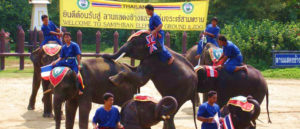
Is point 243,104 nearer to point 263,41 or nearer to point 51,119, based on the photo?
point 51,119

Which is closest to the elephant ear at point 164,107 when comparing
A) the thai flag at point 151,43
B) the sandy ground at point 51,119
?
the thai flag at point 151,43

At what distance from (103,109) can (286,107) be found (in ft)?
27.1

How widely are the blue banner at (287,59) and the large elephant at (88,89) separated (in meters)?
15.3

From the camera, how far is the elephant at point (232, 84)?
32.9 ft

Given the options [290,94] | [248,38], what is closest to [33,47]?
[248,38]

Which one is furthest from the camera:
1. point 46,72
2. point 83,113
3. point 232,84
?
point 232,84

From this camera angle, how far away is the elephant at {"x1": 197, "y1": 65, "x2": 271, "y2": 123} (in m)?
10.0

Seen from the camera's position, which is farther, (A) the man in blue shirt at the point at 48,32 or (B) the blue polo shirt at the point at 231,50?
(A) the man in blue shirt at the point at 48,32

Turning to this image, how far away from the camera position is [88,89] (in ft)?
30.6

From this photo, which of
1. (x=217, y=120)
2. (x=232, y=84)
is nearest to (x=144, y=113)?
(x=217, y=120)

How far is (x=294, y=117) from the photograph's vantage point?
12180mm

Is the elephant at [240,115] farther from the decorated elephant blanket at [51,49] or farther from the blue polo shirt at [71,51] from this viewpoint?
the decorated elephant blanket at [51,49]

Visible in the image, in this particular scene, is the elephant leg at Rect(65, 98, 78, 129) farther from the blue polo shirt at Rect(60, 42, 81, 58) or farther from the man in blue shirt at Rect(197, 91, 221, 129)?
the man in blue shirt at Rect(197, 91, 221, 129)

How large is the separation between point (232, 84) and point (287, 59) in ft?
48.1
